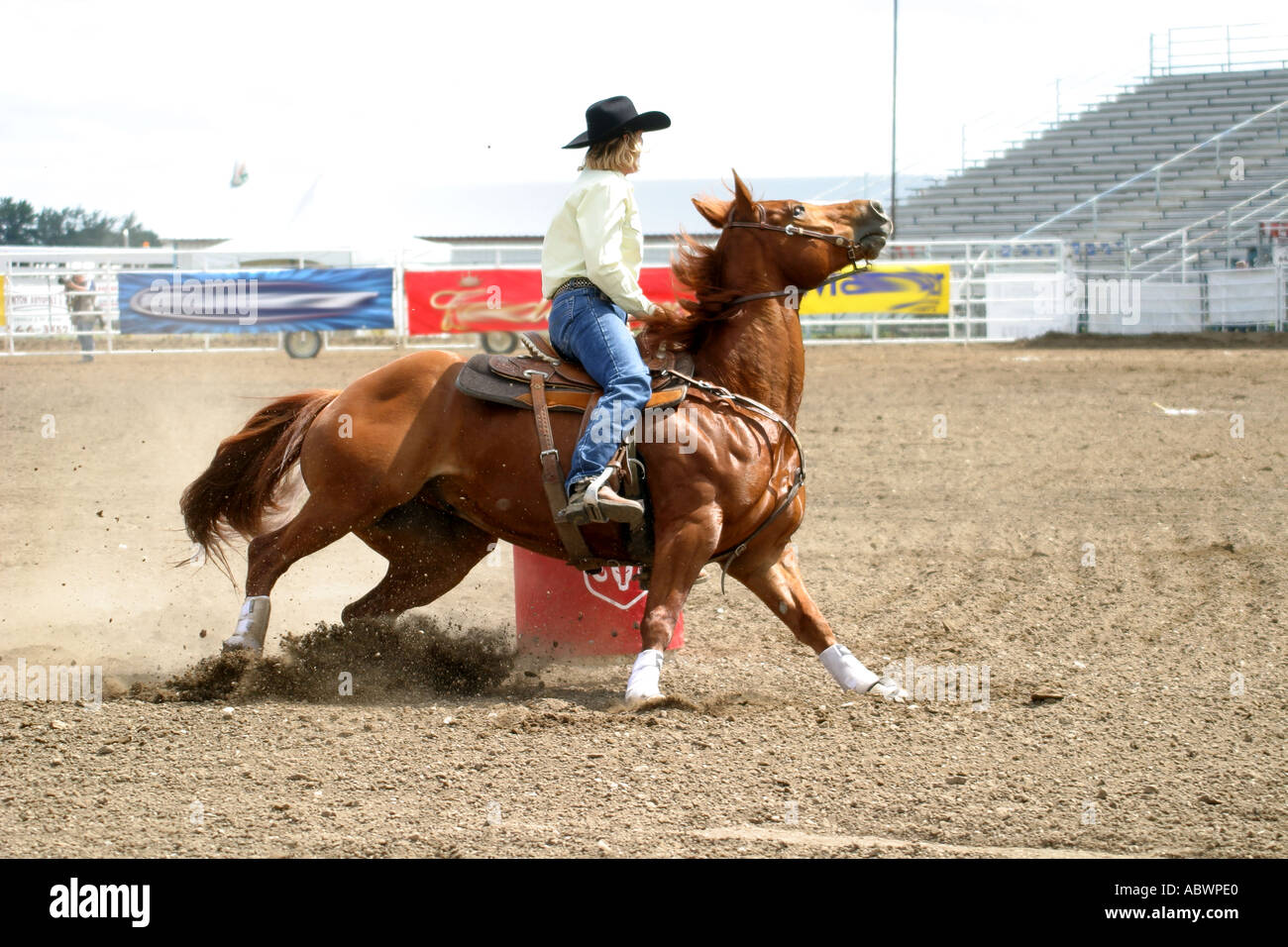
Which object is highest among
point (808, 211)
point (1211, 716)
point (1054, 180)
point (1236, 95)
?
point (1236, 95)

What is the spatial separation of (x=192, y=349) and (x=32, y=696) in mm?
16219

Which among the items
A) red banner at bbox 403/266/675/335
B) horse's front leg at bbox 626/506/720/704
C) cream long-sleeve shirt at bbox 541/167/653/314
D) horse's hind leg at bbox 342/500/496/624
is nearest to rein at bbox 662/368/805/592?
horse's front leg at bbox 626/506/720/704

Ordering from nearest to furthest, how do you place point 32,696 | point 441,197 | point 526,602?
point 32,696 → point 526,602 → point 441,197

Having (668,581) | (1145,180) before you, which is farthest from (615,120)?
(1145,180)

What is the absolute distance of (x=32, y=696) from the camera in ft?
15.9

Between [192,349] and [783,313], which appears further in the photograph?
[192,349]

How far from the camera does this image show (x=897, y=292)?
2080cm

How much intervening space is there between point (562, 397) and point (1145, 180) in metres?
Result: 27.2

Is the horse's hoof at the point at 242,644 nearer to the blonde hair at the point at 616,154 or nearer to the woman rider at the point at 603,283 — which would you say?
the woman rider at the point at 603,283

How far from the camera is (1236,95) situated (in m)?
29.4

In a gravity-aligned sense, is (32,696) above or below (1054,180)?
below
